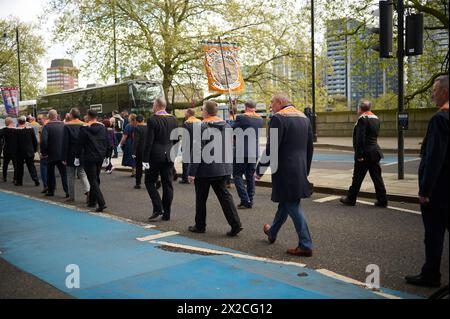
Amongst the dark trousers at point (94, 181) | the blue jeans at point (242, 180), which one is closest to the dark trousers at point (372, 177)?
the blue jeans at point (242, 180)

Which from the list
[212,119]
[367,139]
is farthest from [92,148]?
[367,139]

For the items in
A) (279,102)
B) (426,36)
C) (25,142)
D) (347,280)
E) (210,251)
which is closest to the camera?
(347,280)

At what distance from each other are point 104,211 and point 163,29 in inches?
671

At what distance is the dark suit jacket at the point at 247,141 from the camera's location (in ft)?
29.1

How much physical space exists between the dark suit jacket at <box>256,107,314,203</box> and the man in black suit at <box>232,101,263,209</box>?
3060 mm

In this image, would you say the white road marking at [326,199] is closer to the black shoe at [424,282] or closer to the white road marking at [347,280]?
the white road marking at [347,280]

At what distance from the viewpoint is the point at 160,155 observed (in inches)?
303

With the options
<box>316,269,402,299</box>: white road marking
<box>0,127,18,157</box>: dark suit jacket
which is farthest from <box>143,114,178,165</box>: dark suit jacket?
<box>0,127,18,157</box>: dark suit jacket

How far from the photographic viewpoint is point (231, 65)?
38.9 ft

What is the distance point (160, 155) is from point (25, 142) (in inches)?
280

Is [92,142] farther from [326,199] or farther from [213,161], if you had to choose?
[326,199]

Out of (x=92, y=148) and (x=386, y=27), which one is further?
(x=386, y=27)

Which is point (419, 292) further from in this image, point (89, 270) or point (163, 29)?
point (163, 29)
